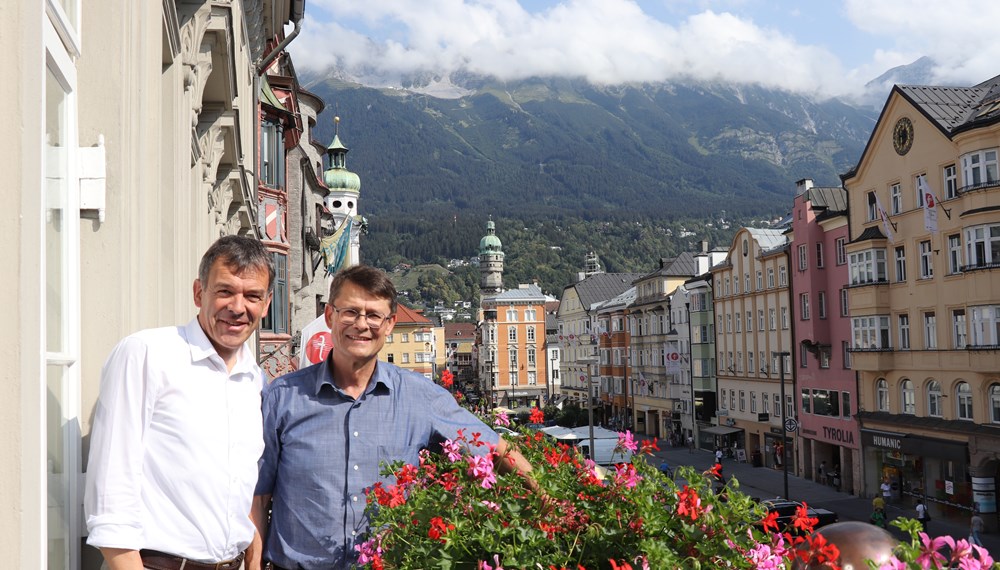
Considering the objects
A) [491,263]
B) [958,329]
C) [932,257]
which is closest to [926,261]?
[932,257]

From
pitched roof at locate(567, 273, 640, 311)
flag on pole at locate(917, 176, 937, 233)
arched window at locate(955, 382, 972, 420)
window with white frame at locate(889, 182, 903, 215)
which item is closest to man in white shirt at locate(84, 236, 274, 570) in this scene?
flag on pole at locate(917, 176, 937, 233)

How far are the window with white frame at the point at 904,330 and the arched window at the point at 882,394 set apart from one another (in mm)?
2296

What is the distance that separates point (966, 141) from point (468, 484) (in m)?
31.4

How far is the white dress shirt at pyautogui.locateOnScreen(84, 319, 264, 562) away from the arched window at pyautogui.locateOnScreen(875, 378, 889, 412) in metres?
38.2

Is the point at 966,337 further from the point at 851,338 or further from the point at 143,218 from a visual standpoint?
the point at 143,218

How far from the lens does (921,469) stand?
3556 centimetres

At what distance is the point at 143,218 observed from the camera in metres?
5.39

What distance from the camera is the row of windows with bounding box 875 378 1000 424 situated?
3062cm

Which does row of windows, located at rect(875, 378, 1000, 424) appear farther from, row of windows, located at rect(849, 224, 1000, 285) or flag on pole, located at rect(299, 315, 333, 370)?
flag on pole, located at rect(299, 315, 333, 370)

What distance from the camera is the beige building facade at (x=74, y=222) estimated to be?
282cm

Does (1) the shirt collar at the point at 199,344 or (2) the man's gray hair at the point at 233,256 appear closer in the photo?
(1) the shirt collar at the point at 199,344

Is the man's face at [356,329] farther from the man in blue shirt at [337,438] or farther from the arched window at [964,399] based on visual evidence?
the arched window at [964,399]

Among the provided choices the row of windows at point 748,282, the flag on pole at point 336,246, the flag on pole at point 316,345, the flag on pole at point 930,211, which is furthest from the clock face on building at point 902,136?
the flag on pole at point 316,345

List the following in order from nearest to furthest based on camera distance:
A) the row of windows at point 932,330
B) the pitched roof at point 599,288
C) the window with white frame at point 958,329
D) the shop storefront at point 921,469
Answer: the row of windows at point 932,330 → the window with white frame at point 958,329 → the shop storefront at point 921,469 → the pitched roof at point 599,288
